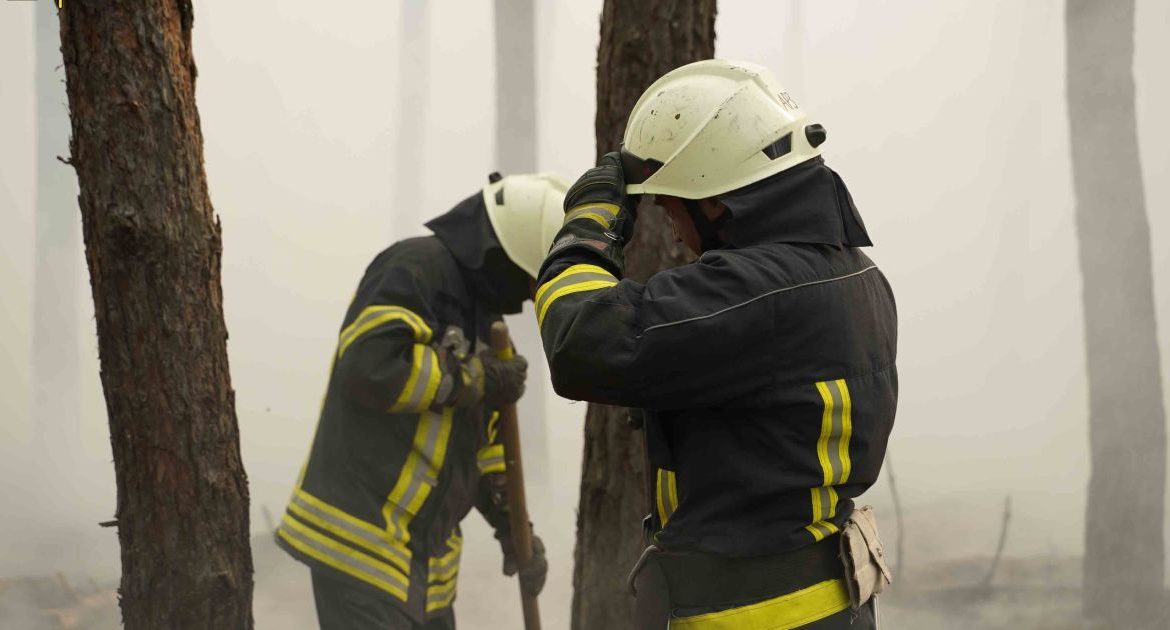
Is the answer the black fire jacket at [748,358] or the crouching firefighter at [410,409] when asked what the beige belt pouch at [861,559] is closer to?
the black fire jacket at [748,358]

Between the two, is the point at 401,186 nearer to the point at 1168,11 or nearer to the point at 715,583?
the point at 715,583

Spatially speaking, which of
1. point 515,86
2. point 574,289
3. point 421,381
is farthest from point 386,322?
point 515,86

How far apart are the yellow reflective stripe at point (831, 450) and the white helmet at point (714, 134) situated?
384 mm

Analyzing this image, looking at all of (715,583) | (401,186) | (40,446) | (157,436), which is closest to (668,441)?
(715,583)

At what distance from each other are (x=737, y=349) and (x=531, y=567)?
202 cm

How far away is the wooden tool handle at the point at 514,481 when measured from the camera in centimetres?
321

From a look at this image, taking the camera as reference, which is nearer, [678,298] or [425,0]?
[678,298]

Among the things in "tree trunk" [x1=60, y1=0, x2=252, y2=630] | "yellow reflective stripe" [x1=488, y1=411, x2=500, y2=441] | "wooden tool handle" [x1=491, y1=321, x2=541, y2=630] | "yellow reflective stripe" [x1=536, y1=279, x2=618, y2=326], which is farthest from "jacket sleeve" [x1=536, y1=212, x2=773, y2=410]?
"yellow reflective stripe" [x1=488, y1=411, x2=500, y2=441]

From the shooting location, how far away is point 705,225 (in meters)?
1.86

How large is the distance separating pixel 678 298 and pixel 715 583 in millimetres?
506

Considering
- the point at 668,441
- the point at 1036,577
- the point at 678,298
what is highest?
the point at 678,298

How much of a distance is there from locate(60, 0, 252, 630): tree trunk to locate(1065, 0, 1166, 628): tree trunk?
419cm

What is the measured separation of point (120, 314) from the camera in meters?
2.25

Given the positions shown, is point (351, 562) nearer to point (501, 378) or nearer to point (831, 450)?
point (501, 378)
